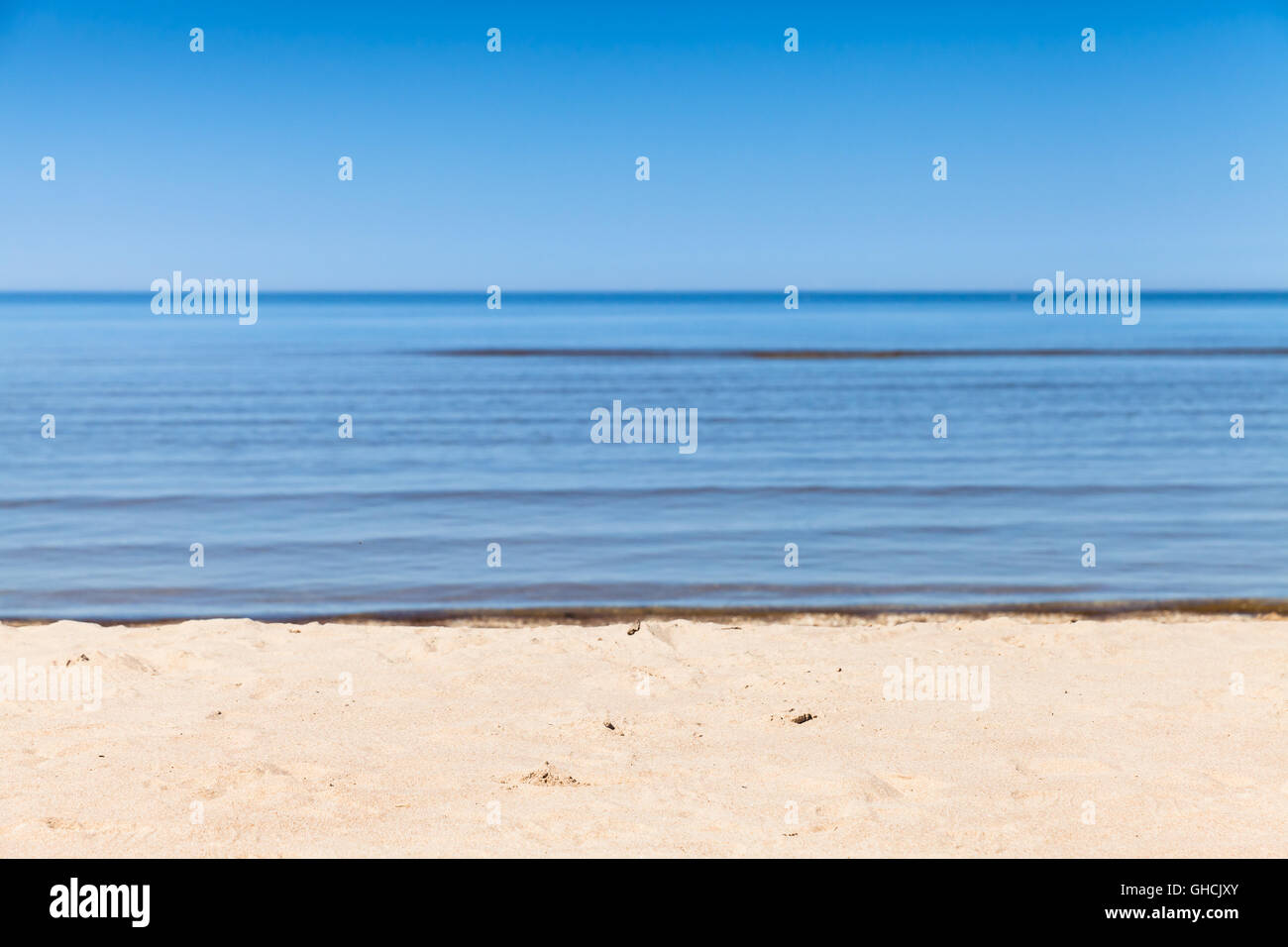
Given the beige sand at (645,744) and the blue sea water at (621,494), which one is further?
the blue sea water at (621,494)

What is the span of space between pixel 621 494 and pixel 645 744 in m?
8.93

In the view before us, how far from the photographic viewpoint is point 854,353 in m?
45.7

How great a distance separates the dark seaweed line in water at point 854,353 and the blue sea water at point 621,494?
10715 mm

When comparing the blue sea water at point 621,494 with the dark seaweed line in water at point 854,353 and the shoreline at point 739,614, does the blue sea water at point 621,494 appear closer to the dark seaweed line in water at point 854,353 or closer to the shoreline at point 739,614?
the shoreline at point 739,614

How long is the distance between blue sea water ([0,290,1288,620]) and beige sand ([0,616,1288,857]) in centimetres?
181

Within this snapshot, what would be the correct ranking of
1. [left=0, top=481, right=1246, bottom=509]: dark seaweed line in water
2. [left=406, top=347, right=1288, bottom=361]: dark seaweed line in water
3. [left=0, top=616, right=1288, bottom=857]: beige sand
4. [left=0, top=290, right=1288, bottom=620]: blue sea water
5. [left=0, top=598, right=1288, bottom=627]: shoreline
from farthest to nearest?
[left=406, top=347, right=1288, bottom=361]: dark seaweed line in water → [left=0, top=481, right=1246, bottom=509]: dark seaweed line in water → [left=0, top=290, right=1288, bottom=620]: blue sea water → [left=0, top=598, right=1288, bottom=627]: shoreline → [left=0, top=616, right=1288, bottom=857]: beige sand

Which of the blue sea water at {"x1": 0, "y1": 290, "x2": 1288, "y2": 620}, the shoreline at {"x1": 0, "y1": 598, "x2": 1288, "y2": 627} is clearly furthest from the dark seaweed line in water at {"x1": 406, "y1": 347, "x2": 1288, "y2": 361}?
the shoreline at {"x1": 0, "y1": 598, "x2": 1288, "y2": 627}

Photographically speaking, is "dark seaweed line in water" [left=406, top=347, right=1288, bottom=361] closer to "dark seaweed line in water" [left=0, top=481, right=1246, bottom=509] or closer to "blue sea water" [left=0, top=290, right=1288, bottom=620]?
"blue sea water" [left=0, top=290, right=1288, bottom=620]

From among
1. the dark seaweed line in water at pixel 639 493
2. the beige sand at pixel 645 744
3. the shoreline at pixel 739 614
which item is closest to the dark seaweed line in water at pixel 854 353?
the dark seaweed line in water at pixel 639 493

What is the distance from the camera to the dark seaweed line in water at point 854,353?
43.4m

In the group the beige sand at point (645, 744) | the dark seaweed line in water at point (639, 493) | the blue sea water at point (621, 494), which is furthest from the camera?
the dark seaweed line in water at point (639, 493)

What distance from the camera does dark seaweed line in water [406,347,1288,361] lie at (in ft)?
143

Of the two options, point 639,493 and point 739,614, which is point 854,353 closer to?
point 639,493

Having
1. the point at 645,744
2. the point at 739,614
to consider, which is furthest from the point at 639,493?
the point at 645,744
